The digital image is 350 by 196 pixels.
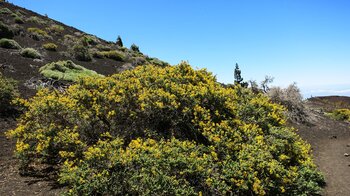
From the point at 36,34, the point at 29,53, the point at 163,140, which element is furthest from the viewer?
the point at 36,34

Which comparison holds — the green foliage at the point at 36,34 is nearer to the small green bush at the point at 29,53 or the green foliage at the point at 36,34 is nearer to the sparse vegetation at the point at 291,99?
the small green bush at the point at 29,53

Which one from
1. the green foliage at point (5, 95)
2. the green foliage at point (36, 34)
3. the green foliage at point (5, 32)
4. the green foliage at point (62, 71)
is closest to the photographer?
the green foliage at point (5, 95)

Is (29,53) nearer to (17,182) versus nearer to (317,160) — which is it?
(17,182)

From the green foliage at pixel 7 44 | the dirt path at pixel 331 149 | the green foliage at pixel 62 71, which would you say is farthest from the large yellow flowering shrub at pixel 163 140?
the green foliage at pixel 7 44

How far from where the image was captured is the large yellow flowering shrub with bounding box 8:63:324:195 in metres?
6.41

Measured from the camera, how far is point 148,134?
8.18 m

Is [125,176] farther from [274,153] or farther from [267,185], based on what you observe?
[274,153]

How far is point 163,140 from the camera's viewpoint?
7.51 m

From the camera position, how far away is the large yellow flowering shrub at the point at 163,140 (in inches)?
252

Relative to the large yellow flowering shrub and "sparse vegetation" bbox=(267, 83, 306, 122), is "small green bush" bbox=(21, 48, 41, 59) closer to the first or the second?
the large yellow flowering shrub

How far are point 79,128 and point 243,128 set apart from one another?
15.5 feet

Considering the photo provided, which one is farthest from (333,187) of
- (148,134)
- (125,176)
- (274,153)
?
(125,176)

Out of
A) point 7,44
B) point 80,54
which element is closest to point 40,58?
point 7,44

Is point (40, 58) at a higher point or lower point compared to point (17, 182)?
higher
